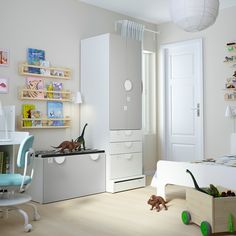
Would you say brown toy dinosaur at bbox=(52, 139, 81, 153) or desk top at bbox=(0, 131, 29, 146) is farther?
brown toy dinosaur at bbox=(52, 139, 81, 153)

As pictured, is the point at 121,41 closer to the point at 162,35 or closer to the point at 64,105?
the point at 64,105

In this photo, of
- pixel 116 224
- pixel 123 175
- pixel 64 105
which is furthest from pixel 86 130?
pixel 116 224

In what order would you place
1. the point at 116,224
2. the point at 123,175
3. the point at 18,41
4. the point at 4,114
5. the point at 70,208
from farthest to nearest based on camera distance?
the point at 123,175
the point at 18,41
the point at 4,114
the point at 70,208
the point at 116,224

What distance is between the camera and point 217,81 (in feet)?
15.9

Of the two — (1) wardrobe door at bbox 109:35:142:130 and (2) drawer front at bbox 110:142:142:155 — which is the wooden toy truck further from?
(1) wardrobe door at bbox 109:35:142:130

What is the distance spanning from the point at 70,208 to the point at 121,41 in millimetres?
2134

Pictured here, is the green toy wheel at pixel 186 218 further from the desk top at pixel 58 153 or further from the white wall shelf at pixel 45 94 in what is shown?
the white wall shelf at pixel 45 94

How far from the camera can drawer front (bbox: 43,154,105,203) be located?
3.62 m

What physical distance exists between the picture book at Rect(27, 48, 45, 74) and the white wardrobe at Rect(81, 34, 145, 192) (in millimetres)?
611

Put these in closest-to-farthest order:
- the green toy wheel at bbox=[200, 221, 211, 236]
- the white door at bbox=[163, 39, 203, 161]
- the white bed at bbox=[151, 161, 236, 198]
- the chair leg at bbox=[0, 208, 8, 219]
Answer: the green toy wheel at bbox=[200, 221, 211, 236]
the white bed at bbox=[151, 161, 236, 198]
the chair leg at bbox=[0, 208, 8, 219]
the white door at bbox=[163, 39, 203, 161]

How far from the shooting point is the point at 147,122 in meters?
5.55

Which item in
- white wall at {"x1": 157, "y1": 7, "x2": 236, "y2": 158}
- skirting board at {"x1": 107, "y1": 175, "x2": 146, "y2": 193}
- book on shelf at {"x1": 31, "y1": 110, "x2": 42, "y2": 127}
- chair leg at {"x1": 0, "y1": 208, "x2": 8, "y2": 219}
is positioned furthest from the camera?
white wall at {"x1": 157, "y1": 7, "x2": 236, "y2": 158}

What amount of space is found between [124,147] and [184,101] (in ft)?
4.87

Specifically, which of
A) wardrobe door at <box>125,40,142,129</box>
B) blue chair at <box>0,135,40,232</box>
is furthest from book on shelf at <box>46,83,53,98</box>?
blue chair at <box>0,135,40,232</box>
